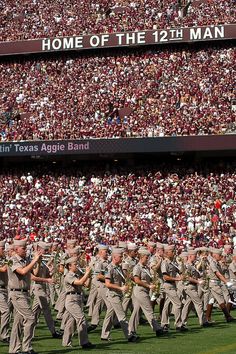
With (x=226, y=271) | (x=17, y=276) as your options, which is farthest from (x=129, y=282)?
(x=226, y=271)

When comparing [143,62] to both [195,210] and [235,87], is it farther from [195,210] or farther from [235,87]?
[195,210]

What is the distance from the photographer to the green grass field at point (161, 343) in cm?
1650

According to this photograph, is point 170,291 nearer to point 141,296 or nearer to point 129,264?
point 129,264

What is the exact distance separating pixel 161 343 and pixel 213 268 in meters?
3.81

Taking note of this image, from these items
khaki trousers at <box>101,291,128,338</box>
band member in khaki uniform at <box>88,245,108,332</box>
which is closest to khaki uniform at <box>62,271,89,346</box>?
khaki trousers at <box>101,291,128,338</box>

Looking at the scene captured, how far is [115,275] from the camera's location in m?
17.7

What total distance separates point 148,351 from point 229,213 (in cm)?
2050

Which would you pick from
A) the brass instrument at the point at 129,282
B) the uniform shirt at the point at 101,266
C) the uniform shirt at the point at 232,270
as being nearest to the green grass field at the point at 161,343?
the brass instrument at the point at 129,282

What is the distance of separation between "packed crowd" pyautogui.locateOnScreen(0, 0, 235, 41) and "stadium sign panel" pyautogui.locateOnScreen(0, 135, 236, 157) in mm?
6895

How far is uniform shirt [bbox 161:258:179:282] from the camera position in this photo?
19.8 meters

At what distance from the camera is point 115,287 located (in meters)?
17.3

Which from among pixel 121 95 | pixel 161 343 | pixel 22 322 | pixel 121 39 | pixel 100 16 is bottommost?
pixel 161 343

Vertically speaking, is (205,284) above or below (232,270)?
below

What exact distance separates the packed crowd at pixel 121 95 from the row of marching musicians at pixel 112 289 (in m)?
19.2
